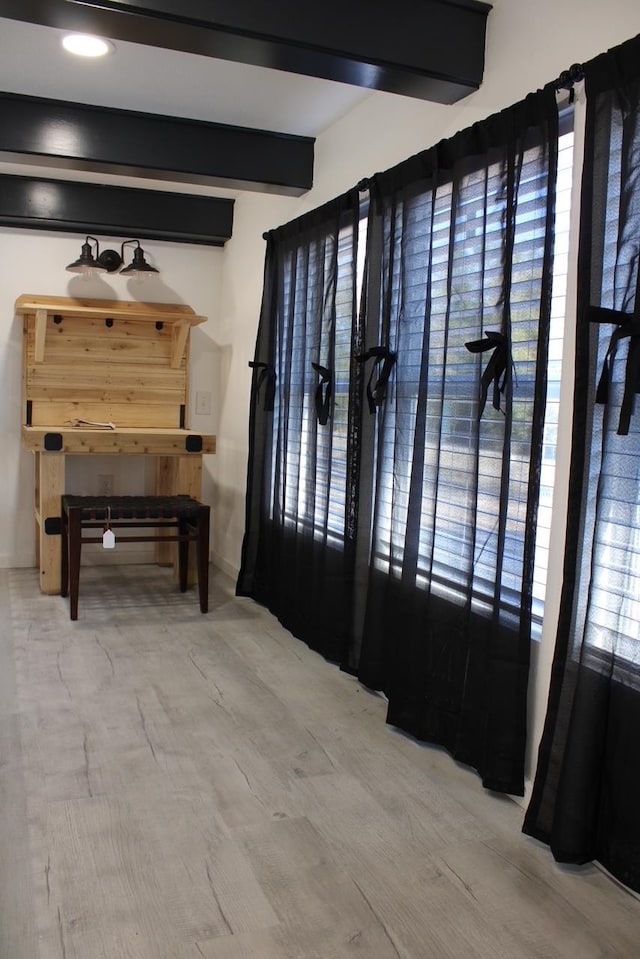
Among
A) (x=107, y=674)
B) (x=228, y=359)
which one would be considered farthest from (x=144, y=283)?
(x=107, y=674)

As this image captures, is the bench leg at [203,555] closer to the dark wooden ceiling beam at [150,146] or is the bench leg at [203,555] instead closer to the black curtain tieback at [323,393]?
the black curtain tieback at [323,393]

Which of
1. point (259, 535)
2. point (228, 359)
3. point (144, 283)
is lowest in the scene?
point (259, 535)

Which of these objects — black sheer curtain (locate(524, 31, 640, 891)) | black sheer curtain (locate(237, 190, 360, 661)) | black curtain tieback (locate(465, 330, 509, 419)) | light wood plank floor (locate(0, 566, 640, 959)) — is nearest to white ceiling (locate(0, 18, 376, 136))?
black sheer curtain (locate(237, 190, 360, 661))

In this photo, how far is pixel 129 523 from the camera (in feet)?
13.7

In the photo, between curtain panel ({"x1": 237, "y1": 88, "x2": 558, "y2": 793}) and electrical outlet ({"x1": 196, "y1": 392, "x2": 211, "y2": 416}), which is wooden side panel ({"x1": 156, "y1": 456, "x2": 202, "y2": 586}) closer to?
electrical outlet ({"x1": 196, "y1": 392, "x2": 211, "y2": 416})

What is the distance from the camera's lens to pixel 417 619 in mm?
2775

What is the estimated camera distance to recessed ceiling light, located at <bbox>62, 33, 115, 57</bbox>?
9.51 ft

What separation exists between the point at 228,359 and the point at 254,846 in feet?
12.0

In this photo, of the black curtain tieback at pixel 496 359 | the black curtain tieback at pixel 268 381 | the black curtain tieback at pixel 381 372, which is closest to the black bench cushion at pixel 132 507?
the black curtain tieback at pixel 268 381

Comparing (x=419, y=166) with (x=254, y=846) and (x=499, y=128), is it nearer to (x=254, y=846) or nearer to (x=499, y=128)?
(x=499, y=128)

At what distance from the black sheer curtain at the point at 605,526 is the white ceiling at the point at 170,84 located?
62.5 inches

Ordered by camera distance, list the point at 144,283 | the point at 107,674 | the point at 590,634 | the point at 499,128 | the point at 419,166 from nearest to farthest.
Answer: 1. the point at 590,634
2. the point at 499,128
3. the point at 419,166
4. the point at 107,674
5. the point at 144,283

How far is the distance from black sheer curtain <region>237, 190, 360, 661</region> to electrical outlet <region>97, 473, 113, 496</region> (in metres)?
1.32

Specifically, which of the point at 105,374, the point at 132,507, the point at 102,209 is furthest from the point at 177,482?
the point at 102,209
